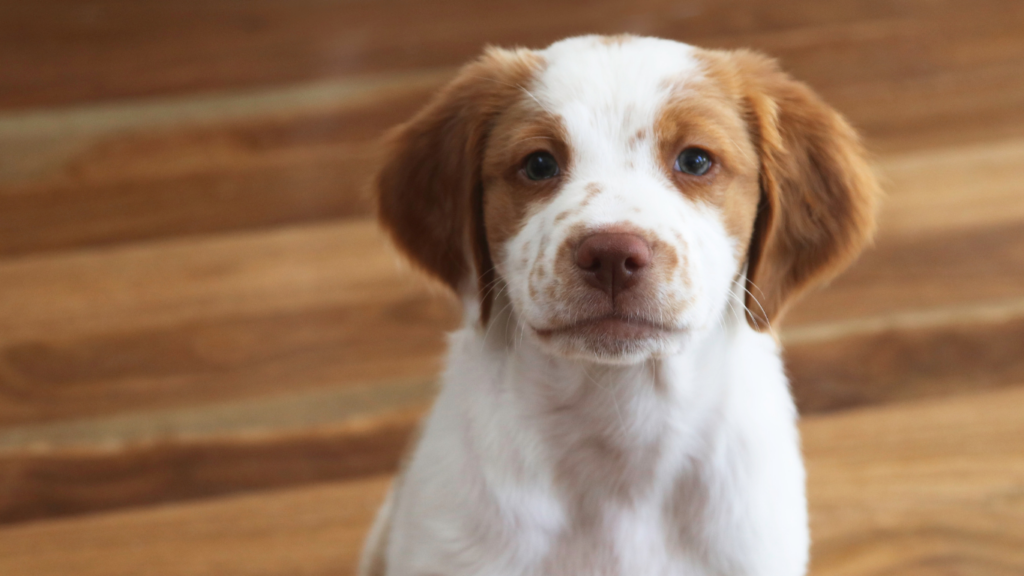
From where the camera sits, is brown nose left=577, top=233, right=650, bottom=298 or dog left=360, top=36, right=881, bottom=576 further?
dog left=360, top=36, right=881, bottom=576

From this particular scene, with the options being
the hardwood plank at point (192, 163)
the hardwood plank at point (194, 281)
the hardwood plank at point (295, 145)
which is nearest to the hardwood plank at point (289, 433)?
the hardwood plank at point (194, 281)

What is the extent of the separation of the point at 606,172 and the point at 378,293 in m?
1.46

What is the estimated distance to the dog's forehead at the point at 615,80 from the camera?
4.63 feet

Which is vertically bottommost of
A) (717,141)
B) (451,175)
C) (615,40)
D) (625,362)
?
(625,362)

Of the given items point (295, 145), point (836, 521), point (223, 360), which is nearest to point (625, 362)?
point (836, 521)

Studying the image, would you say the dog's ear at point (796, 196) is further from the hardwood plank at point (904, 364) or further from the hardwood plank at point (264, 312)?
the hardwood plank at point (264, 312)

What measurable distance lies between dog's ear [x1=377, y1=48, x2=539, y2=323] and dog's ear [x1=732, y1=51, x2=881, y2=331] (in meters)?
→ 0.35

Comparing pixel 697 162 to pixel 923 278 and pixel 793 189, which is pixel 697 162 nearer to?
pixel 793 189

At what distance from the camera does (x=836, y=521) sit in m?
2.18

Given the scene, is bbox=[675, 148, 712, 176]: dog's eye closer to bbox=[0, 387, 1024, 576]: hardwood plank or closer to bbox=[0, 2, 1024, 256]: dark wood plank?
bbox=[0, 387, 1024, 576]: hardwood plank

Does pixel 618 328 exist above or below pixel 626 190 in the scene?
below

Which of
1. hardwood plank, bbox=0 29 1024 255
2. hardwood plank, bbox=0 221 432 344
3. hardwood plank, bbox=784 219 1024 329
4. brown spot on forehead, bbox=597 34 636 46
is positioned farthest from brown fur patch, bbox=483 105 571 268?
hardwood plank, bbox=0 29 1024 255

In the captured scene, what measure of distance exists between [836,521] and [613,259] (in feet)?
3.79

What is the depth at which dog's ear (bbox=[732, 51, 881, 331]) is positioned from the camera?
151cm
